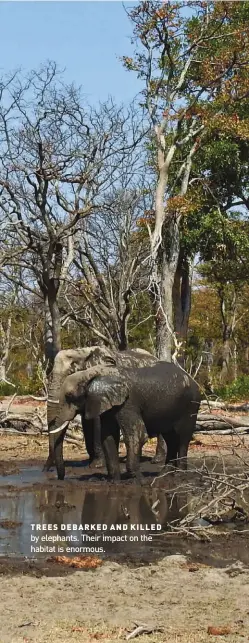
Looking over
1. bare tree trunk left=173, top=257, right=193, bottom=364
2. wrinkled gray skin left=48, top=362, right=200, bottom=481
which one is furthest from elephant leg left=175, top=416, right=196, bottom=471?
bare tree trunk left=173, top=257, right=193, bottom=364

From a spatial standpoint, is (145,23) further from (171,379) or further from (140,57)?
(171,379)

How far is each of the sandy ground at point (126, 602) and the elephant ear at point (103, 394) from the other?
4.36 meters

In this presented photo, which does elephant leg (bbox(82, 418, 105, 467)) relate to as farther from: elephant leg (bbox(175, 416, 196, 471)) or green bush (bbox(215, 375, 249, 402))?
green bush (bbox(215, 375, 249, 402))

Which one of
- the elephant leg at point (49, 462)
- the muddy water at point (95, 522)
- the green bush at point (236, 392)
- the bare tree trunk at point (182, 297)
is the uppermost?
the bare tree trunk at point (182, 297)

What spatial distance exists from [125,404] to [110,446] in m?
0.68

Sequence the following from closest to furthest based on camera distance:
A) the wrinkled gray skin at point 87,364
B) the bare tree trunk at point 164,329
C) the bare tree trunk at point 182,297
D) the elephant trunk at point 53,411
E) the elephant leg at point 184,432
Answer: the elephant trunk at point 53,411 → the wrinkled gray skin at point 87,364 → the elephant leg at point 184,432 → the bare tree trunk at point 164,329 → the bare tree trunk at point 182,297

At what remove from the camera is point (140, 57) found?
2444 cm

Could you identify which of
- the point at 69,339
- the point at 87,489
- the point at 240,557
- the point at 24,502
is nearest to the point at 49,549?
the point at 240,557

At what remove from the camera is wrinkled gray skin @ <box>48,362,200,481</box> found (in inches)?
523

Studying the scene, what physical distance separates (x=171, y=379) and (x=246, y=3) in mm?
14441

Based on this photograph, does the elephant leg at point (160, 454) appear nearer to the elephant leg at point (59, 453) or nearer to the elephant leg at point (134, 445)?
the elephant leg at point (134, 445)

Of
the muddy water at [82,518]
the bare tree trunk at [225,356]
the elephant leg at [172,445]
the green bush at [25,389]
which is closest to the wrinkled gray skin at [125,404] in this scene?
the elephant leg at [172,445]

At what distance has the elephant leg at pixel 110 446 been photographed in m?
13.2

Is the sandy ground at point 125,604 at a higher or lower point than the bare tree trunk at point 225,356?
lower
